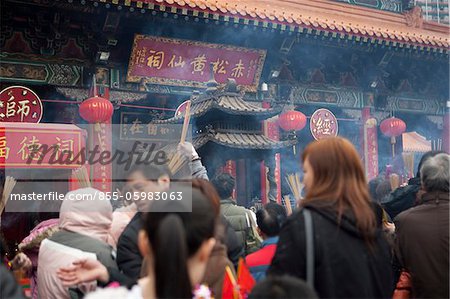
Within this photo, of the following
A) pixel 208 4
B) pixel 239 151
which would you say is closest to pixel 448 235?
pixel 239 151

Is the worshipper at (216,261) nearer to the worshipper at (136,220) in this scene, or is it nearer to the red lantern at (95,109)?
the worshipper at (136,220)


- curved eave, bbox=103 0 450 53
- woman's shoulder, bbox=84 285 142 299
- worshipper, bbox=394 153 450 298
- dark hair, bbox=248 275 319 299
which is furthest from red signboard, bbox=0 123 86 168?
dark hair, bbox=248 275 319 299

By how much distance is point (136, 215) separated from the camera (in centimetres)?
262

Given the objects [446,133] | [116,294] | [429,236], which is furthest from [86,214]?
[446,133]

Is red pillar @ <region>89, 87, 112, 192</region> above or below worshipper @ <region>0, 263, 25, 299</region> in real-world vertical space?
above

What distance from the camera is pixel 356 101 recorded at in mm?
9656

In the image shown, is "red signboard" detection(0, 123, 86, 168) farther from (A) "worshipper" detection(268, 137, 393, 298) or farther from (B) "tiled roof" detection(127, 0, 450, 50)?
(A) "worshipper" detection(268, 137, 393, 298)

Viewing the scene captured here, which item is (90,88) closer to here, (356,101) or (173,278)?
(356,101)

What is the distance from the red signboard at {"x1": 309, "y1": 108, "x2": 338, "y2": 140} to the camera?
29.7ft

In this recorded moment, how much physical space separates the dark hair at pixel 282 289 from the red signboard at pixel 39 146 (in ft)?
13.9

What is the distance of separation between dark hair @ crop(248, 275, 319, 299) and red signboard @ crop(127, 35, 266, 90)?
6163 mm

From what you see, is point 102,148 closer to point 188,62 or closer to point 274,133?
point 188,62

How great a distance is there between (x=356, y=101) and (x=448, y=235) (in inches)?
290

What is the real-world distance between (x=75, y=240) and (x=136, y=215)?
1.05 ft
